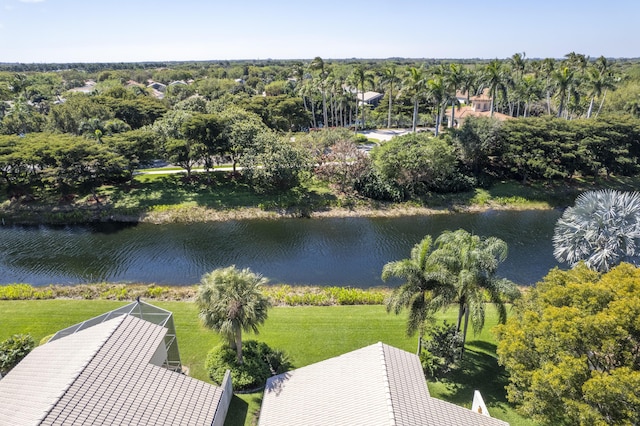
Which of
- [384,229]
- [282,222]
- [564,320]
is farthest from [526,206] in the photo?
[564,320]

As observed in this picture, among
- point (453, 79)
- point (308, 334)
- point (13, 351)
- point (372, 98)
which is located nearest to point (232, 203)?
point (308, 334)

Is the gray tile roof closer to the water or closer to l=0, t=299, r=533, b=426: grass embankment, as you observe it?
l=0, t=299, r=533, b=426: grass embankment

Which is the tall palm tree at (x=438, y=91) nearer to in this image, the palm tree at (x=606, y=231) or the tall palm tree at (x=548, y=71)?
the tall palm tree at (x=548, y=71)

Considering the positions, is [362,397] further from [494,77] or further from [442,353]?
[494,77]

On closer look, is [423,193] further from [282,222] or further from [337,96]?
[337,96]

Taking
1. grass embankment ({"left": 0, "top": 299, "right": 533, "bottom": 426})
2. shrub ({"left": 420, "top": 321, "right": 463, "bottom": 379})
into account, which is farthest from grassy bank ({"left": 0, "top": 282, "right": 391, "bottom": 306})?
shrub ({"left": 420, "top": 321, "right": 463, "bottom": 379})

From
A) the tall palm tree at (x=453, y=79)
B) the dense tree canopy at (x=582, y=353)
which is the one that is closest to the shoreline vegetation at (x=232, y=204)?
the tall palm tree at (x=453, y=79)

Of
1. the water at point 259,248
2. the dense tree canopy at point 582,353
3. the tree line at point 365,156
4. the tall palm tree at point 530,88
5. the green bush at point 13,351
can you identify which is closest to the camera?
the dense tree canopy at point 582,353
